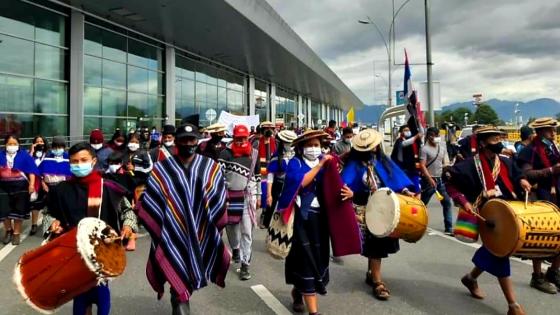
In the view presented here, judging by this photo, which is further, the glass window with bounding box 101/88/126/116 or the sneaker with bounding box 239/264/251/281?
the glass window with bounding box 101/88/126/116

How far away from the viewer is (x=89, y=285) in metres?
2.97

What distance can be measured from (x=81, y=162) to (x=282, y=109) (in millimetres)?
39303

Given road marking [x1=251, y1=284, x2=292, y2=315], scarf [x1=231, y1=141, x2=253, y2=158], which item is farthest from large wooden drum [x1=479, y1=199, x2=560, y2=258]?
scarf [x1=231, y1=141, x2=253, y2=158]

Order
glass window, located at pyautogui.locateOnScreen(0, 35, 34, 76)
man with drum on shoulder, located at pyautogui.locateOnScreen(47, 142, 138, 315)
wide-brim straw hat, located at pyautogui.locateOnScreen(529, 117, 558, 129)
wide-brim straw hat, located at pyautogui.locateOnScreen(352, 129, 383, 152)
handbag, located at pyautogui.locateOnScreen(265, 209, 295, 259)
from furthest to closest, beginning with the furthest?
glass window, located at pyautogui.locateOnScreen(0, 35, 34, 76) → wide-brim straw hat, located at pyautogui.locateOnScreen(529, 117, 558, 129) → wide-brim straw hat, located at pyautogui.locateOnScreen(352, 129, 383, 152) → handbag, located at pyautogui.locateOnScreen(265, 209, 295, 259) → man with drum on shoulder, located at pyautogui.locateOnScreen(47, 142, 138, 315)

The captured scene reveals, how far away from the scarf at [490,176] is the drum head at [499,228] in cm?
23

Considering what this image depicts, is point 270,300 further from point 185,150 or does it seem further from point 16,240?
point 16,240

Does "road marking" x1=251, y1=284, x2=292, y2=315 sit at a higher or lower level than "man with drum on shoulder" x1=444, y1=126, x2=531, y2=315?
lower

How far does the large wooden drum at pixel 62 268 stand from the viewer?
2.84 metres

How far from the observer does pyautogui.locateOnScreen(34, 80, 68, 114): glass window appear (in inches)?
591

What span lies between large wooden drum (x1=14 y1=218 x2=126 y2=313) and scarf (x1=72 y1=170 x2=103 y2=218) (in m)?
0.35

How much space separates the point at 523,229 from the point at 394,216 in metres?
1.05

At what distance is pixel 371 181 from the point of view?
4840mm

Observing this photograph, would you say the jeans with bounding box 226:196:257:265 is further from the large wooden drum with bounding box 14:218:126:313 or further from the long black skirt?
the large wooden drum with bounding box 14:218:126:313

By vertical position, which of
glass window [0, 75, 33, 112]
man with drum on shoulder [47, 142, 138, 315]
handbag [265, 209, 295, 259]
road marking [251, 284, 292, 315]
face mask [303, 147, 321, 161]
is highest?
glass window [0, 75, 33, 112]
